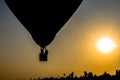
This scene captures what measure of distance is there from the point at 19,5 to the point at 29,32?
1123 mm

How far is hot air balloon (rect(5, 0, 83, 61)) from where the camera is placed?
1472 cm

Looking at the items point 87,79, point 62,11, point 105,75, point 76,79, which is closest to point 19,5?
point 62,11

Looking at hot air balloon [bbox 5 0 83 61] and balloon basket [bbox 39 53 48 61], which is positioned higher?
hot air balloon [bbox 5 0 83 61]

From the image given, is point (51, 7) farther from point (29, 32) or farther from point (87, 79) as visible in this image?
point (87, 79)

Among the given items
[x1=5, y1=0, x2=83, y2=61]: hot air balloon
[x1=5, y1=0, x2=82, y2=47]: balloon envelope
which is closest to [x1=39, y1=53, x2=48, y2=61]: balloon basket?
[x1=5, y1=0, x2=83, y2=61]: hot air balloon

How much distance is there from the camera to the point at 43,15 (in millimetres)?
14812

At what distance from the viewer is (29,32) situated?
15375 millimetres

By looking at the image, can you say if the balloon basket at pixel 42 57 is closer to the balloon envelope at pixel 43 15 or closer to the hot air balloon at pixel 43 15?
the hot air balloon at pixel 43 15

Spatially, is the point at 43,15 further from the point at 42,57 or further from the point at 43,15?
the point at 42,57

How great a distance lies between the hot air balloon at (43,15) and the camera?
14719 millimetres

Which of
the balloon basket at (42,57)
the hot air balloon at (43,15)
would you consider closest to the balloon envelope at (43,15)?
the hot air balloon at (43,15)

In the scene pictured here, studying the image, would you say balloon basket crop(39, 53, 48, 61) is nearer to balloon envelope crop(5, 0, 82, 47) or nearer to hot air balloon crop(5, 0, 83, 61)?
hot air balloon crop(5, 0, 83, 61)

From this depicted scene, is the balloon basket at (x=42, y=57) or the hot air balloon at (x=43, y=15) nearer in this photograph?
the hot air balloon at (x=43, y=15)

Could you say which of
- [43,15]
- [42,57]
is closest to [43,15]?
[43,15]
